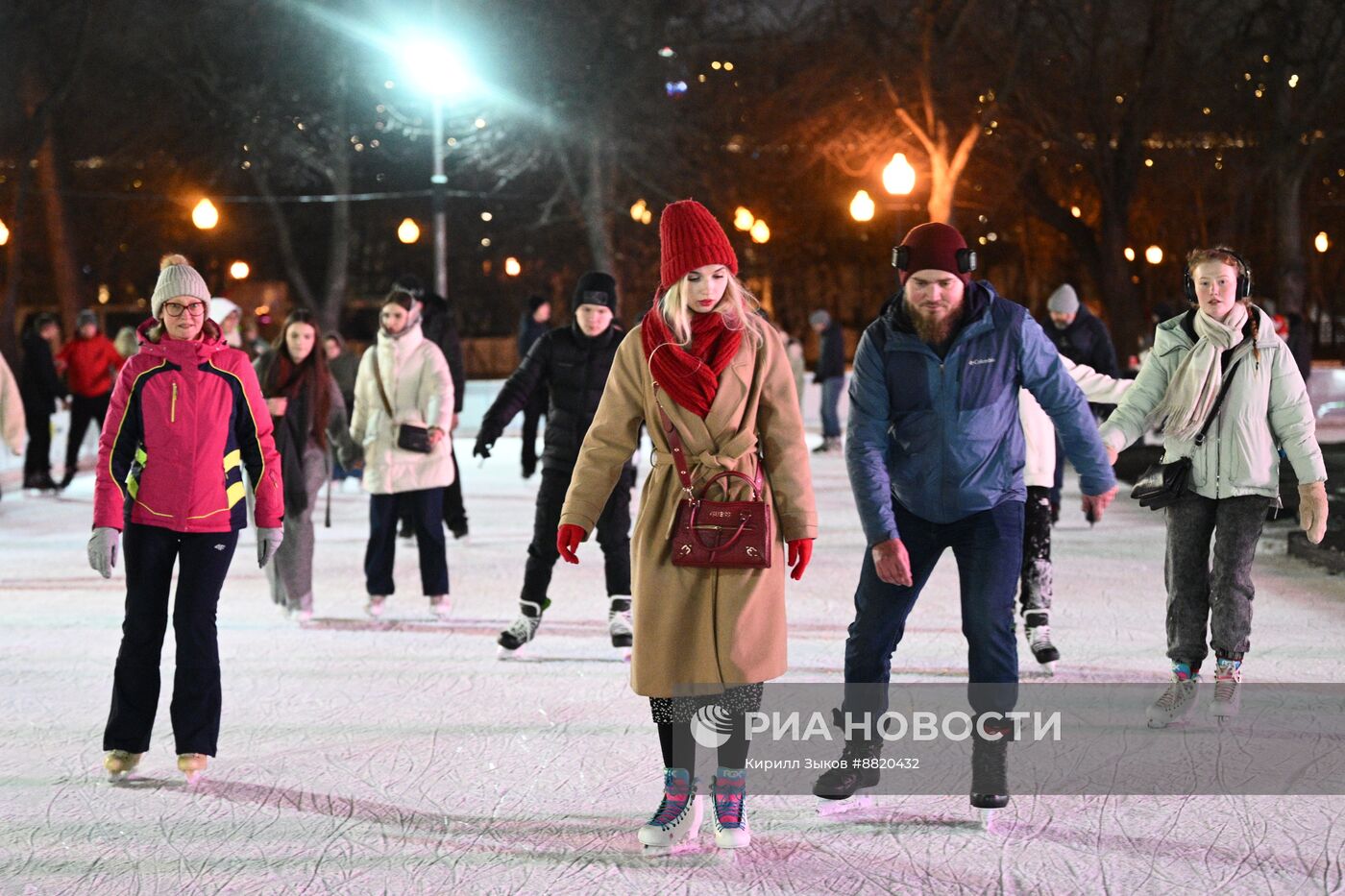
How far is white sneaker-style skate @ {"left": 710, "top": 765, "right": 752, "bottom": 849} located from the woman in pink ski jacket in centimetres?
179

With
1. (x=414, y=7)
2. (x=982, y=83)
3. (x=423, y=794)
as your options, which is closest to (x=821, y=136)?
(x=982, y=83)

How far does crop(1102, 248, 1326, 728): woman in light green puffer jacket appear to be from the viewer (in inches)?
237

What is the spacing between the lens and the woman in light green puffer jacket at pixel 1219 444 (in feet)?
19.8

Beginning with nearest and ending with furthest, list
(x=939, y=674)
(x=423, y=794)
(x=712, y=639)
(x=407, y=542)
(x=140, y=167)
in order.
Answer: (x=712, y=639)
(x=423, y=794)
(x=939, y=674)
(x=407, y=542)
(x=140, y=167)

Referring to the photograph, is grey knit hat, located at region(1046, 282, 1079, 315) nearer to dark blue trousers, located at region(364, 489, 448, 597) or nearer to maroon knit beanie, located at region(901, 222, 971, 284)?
dark blue trousers, located at region(364, 489, 448, 597)

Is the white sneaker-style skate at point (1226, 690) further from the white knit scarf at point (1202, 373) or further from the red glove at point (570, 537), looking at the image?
the red glove at point (570, 537)

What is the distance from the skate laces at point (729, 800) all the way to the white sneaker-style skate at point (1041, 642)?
9.42 ft

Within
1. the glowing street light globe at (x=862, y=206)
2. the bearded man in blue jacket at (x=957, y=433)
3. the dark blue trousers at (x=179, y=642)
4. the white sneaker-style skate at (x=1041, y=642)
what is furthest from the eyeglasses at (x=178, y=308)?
the glowing street light globe at (x=862, y=206)

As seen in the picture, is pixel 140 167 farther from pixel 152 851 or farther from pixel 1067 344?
pixel 152 851

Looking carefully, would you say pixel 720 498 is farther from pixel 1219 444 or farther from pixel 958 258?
pixel 1219 444

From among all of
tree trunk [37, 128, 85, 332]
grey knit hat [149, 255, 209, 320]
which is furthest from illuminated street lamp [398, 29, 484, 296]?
grey knit hat [149, 255, 209, 320]

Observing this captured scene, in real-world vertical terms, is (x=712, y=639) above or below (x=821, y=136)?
below

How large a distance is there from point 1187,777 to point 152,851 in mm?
3099

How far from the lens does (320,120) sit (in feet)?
121
